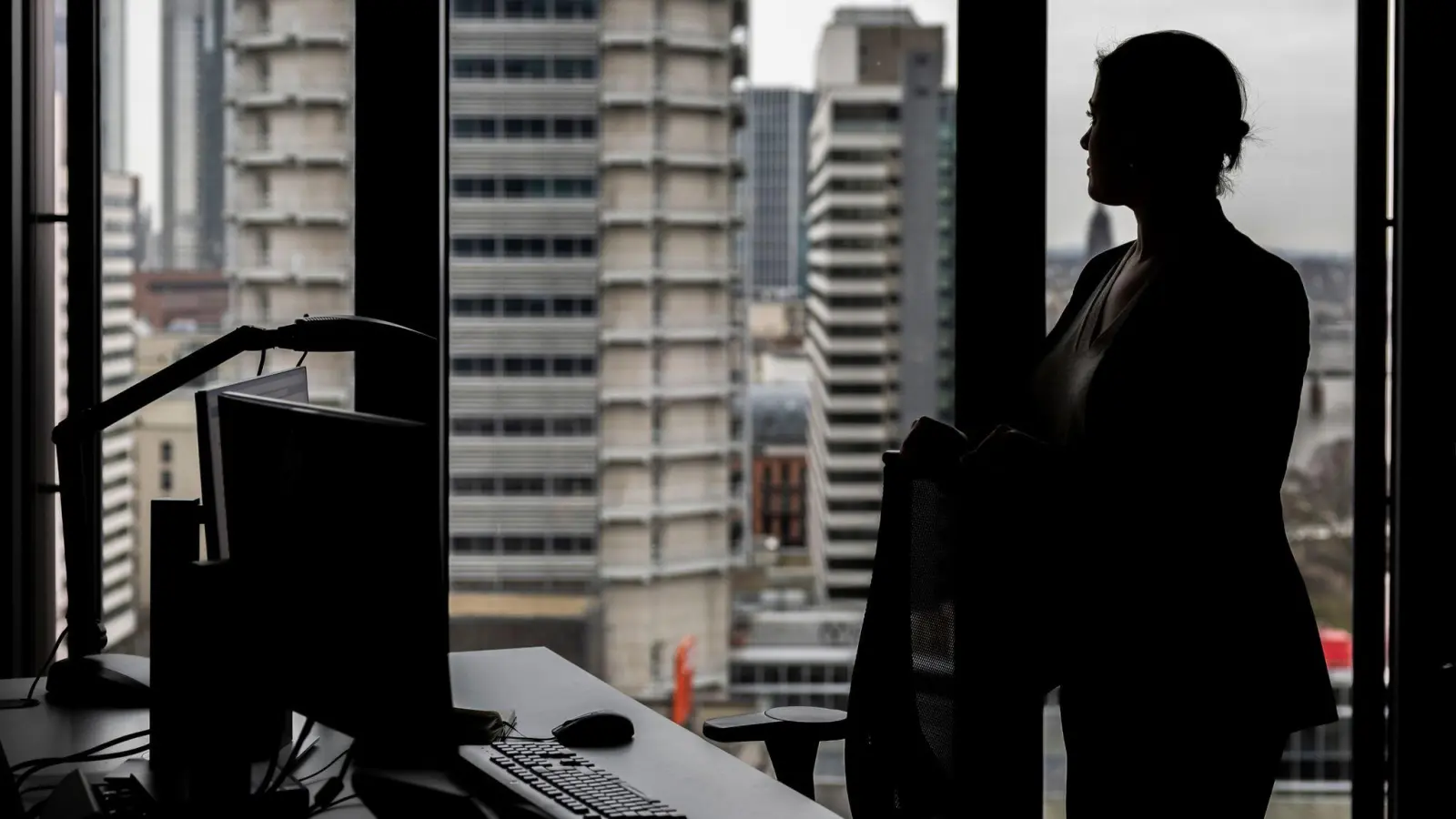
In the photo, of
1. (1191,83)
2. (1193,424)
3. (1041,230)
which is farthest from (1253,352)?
(1041,230)

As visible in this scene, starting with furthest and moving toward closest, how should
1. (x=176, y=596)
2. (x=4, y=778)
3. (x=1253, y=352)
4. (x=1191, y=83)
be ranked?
(x=1191, y=83) < (x=1253, y=352) < (x=176, y=596) < (x=4, y=778)

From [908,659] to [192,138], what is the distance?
81.2 inches

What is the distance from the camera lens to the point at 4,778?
1312 millimetres

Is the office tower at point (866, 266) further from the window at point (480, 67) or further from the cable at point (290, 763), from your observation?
the cable at point (290, 763)

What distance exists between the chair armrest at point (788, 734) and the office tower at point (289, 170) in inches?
51.4

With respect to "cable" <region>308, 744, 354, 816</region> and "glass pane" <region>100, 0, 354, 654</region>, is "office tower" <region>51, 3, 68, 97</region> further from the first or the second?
"cable" <region>308, 744, 354, 816</region>

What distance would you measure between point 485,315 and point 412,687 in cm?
321

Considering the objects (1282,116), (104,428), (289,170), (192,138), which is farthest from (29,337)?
(1282,116)

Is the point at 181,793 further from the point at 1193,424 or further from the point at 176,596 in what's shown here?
the point at 1193,424

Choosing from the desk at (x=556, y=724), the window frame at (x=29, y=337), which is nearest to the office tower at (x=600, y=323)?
the window frame at (x=29, y=337)

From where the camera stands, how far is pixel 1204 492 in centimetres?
158

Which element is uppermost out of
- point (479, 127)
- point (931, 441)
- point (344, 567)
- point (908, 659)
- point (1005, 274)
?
point (479, 127)

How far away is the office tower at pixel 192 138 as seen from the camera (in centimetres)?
277

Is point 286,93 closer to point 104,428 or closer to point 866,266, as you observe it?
point 104,428
